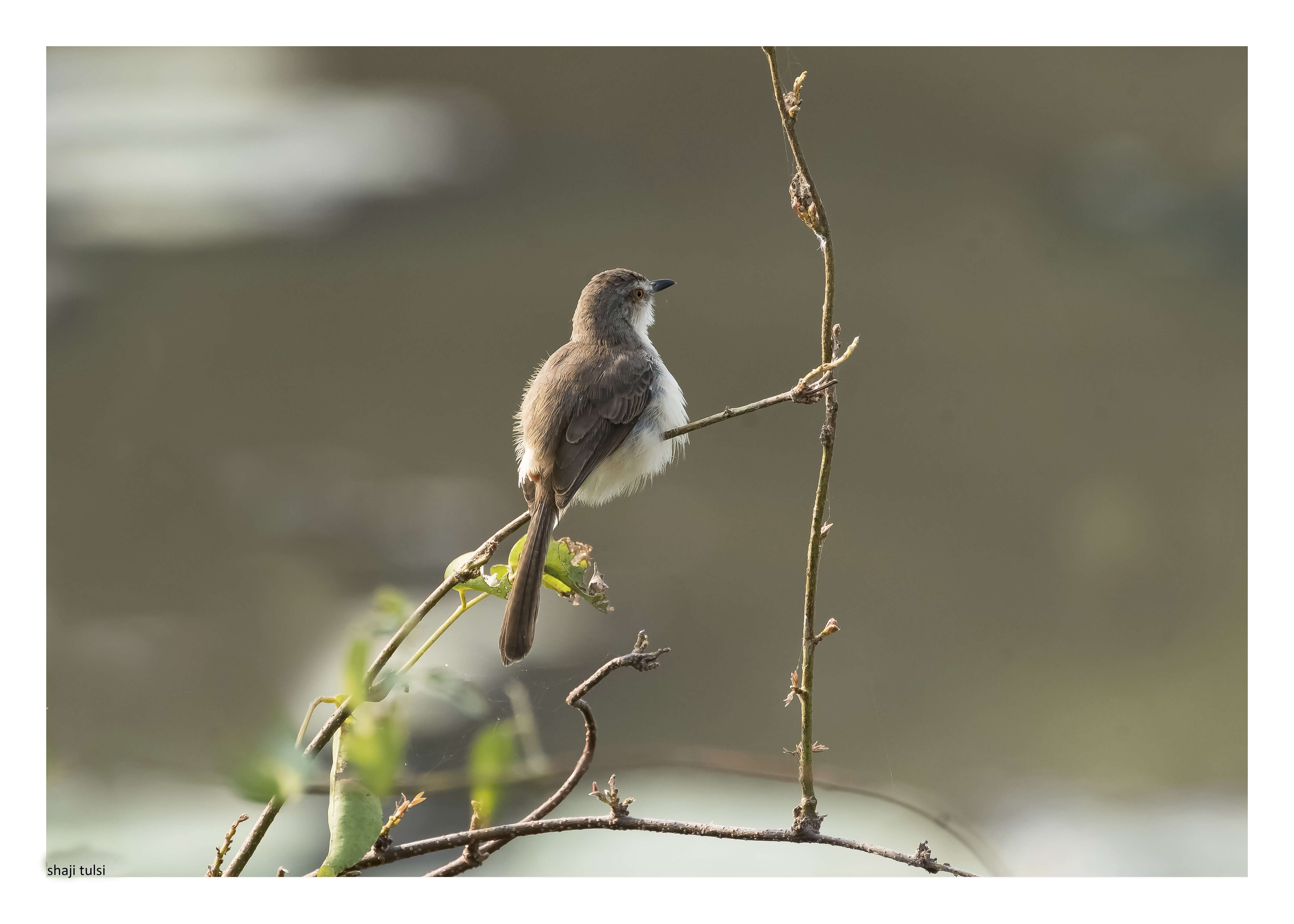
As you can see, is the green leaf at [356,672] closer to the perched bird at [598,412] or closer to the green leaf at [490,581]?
the green leaf at [490,581]

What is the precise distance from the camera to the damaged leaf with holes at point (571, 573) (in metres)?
1.20

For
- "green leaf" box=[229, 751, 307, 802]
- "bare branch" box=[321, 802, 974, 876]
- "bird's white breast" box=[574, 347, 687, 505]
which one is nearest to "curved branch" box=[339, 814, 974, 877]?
"bare branch" box=[321, 802, 974, 876]

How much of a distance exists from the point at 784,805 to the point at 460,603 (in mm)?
893

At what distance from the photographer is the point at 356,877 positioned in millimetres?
1277

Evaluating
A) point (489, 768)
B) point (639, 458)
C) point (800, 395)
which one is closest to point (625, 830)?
point (489, 768)

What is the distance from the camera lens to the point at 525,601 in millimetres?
1201

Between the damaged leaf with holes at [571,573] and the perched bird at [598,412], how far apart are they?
414 mm

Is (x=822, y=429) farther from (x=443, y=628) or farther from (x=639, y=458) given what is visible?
(x=639, y=458)

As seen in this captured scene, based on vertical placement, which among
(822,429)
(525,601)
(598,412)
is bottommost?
(525,601)

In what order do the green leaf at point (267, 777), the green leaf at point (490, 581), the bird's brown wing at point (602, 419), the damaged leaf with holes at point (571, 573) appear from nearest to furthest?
the green leaf at point (267, 777) → the green leaf at point (490, 581) → the damaged leaf with holes at point (571, 573) → the bird's brown wing at point (602, 419)

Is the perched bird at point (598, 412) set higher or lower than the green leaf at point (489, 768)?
higher

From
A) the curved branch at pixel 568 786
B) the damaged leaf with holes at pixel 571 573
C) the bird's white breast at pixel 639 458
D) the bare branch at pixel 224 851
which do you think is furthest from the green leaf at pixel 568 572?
the bird's white breast at pixel 639 458

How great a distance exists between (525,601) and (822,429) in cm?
42

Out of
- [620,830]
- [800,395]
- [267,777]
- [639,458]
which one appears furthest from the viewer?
[639,458]
